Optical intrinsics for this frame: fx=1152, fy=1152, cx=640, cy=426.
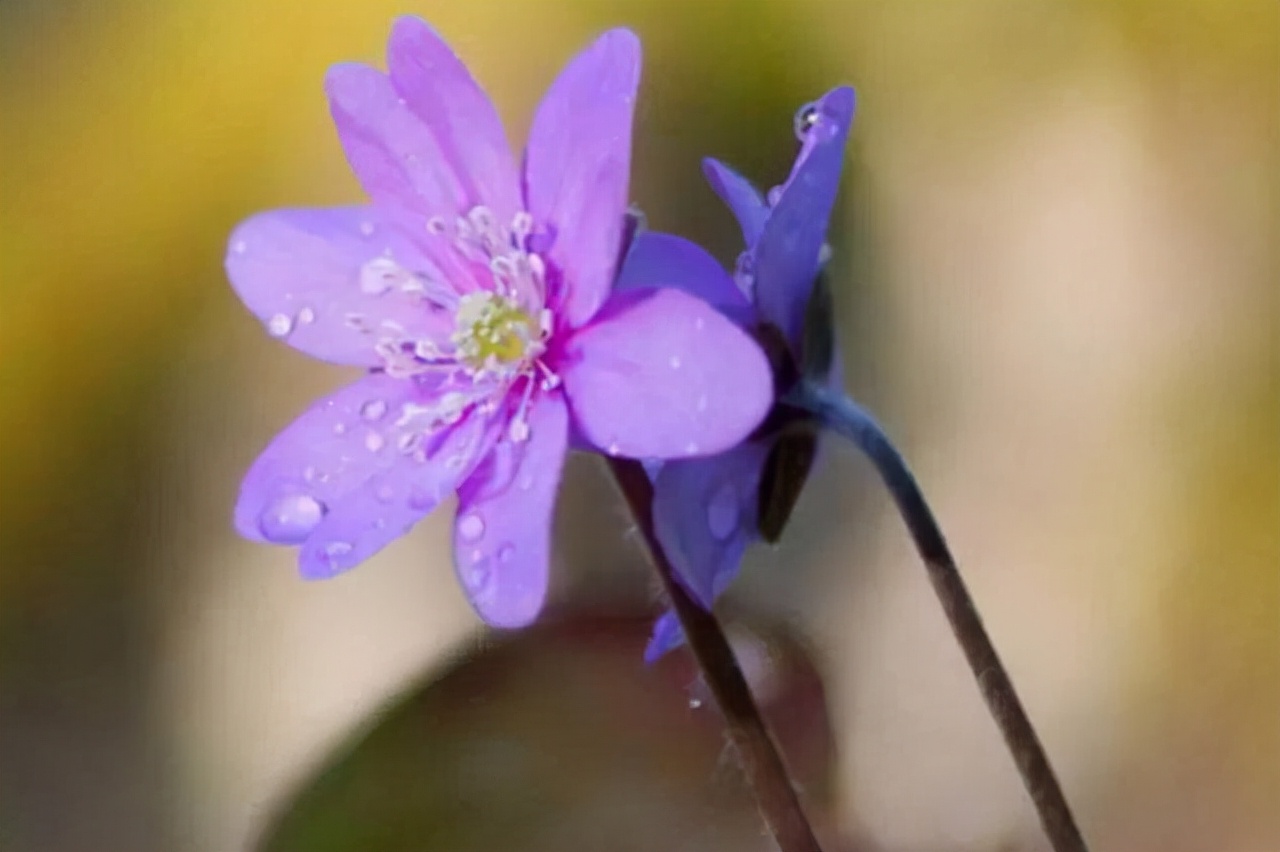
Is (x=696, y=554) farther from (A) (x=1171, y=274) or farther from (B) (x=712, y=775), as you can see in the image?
(A) (x=1171, y=274)

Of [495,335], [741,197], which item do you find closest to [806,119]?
[741,197]

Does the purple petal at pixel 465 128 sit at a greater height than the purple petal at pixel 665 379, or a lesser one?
greater

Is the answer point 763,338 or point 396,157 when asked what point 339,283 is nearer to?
point 396,157

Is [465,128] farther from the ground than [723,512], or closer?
farther from the ground

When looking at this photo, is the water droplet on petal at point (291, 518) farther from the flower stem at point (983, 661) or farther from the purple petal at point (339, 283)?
the flower stem at point (983, 661)

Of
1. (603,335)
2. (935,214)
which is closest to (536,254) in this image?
(603,335)

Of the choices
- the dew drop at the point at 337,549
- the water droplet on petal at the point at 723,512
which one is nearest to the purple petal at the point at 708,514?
the water droplet on petal at the point at 723,512

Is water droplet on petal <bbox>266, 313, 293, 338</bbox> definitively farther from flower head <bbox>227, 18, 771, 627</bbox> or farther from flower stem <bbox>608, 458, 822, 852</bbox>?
flower stem <bbox>608, 458, 822, 852</bbox>
